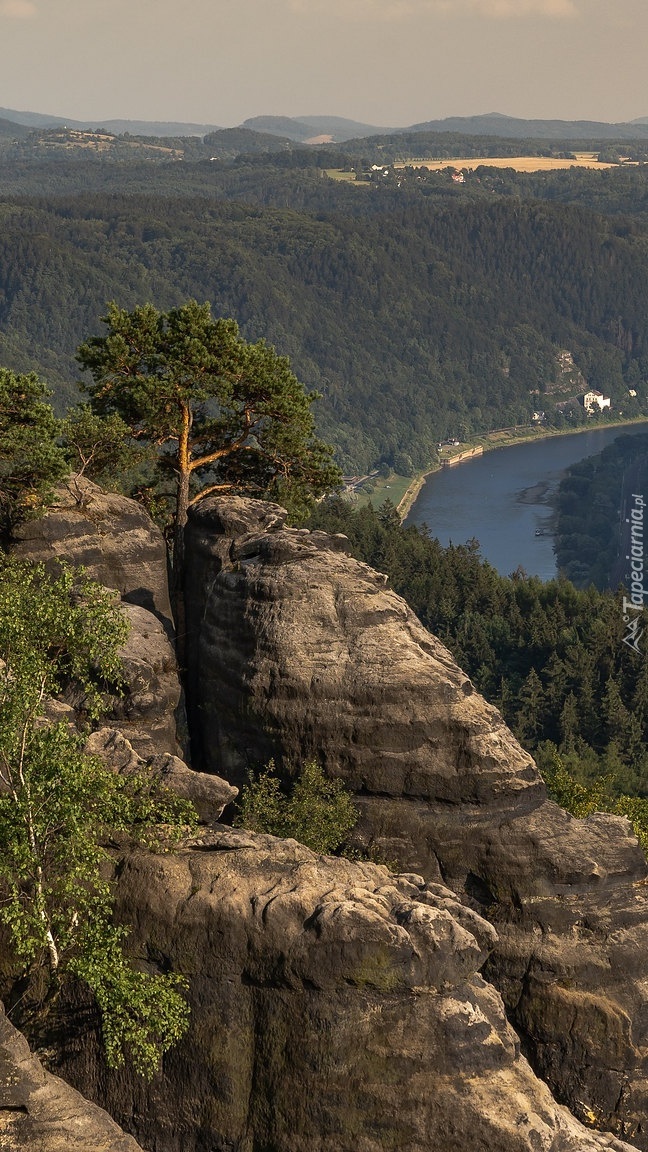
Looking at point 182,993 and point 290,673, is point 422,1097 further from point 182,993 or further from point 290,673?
point 290,673

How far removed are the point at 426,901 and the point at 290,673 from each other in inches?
338

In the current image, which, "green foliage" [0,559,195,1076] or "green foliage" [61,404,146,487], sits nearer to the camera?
"green foliage" [0,559,195,1076]

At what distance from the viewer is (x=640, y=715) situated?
102000mm

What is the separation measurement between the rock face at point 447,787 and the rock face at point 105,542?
7.40 m

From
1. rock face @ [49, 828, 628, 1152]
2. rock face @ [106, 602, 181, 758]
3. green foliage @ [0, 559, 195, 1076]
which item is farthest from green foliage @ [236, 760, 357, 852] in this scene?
rock face @ [49, 828, 628, 1152]

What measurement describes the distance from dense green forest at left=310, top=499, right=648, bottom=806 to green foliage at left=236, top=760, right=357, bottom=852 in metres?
49.9

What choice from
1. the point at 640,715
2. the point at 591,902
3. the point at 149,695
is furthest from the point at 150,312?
the point at 640,715

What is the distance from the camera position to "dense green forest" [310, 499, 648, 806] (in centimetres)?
9962

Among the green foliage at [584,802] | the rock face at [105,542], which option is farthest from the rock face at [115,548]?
the green foliage at [584,802]

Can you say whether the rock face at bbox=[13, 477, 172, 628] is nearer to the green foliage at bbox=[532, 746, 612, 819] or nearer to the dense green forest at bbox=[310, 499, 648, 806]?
the green foliage at bbox=[532, 746, 612, 819]

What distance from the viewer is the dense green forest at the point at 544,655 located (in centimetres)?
9962

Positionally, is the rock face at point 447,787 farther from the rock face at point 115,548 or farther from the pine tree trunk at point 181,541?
the pine tree trunk at point 181,541

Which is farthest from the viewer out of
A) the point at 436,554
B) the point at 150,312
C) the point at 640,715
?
the point at 436,554

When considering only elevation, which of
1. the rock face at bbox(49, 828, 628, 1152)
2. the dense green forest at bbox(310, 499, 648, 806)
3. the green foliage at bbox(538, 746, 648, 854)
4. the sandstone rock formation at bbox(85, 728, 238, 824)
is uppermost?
the sandstone rock formation at bbox(85, 728, 238, 824)
